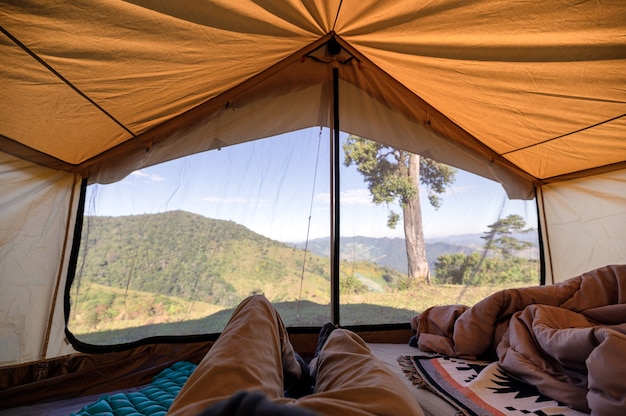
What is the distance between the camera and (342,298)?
220 centimetres

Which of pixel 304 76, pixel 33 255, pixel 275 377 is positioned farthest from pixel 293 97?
pixel 275 377

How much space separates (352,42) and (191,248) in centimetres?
155

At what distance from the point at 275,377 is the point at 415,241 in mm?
1756

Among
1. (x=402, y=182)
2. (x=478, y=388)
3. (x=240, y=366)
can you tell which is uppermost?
(x=402, y=182)

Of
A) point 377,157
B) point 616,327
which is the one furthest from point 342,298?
point 616,327

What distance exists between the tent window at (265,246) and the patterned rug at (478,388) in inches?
32.1

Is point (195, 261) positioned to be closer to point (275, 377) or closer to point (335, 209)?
point (335, 209)

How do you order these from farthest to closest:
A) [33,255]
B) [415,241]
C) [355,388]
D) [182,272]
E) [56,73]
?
[415,241] < [182,272] < [33,255] < [56,73] < [355,388]

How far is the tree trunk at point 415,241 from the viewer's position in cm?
229

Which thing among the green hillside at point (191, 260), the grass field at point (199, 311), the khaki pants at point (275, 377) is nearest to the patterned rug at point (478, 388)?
the khaki pants at point (275, 377)

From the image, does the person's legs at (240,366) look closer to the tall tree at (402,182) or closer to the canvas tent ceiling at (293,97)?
the canvas tent ceiling at (293,97)

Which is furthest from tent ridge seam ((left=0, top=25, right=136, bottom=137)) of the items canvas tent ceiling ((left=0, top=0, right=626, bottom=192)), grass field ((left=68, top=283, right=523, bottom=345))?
grass field ((left=68, top=283, right=523, bottom=345))

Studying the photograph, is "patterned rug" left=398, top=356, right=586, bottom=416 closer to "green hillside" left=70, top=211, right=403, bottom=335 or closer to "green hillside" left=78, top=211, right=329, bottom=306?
"green hillside" left=70, top=211, right=403, bottom=335

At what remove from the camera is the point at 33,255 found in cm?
175
